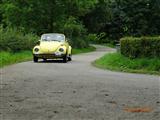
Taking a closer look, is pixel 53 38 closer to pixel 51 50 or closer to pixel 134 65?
pixel 51 50

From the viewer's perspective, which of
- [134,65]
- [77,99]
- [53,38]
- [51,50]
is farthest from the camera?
[53,38]

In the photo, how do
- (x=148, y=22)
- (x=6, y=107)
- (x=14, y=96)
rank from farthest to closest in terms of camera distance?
1. (x=148, y=22)
2. (x=14, y=96)
3. (x=6, y=107)

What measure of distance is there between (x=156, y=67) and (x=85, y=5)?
34.8m

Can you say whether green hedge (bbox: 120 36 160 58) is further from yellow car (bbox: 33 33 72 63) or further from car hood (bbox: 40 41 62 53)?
car hood (bbox: 40 41 62 53)

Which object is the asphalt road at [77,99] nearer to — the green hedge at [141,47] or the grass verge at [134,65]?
the grass verge at [134,65]

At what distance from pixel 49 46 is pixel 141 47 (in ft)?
25.1

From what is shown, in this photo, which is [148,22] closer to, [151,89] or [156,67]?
[156,67]

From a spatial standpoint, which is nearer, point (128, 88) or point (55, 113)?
point (55, 113)

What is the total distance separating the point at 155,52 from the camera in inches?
941

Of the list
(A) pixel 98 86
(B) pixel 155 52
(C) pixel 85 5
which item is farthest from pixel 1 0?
(A) pixel 98 86

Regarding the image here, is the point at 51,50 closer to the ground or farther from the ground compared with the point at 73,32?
farther from the ground

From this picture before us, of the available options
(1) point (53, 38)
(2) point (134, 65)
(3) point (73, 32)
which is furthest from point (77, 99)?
(3) point (73, 32)

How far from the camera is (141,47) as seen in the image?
2464 centimetres

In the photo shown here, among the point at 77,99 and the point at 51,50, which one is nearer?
the point at 77,99
